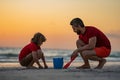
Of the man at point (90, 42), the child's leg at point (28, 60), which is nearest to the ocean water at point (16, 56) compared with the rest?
the child's leg at point (28, 60)

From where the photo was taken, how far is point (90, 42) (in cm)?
886

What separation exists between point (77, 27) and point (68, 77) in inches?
82.3

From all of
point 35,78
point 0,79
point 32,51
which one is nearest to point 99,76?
point 35,78

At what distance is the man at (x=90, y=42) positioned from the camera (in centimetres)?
888

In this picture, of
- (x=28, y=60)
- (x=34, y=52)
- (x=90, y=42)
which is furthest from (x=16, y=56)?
(x=90, y=42)

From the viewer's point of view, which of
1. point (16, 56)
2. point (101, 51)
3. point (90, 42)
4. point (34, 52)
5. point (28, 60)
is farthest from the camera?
point (16, 56)

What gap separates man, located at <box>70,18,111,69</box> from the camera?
8.88m

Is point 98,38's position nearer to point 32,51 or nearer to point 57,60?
point 57,60

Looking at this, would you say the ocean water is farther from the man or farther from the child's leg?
the man

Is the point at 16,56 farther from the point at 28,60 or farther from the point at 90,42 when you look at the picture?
the point at 90,42

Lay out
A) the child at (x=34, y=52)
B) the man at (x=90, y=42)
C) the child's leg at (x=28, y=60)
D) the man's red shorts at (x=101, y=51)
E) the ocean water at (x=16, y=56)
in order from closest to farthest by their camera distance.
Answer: the man at (x=90, y=42)
the man's red shorts at (x=101, y=51)
the child at (x=34, y=52)
the child's leg at (x=28, y=60)
the ocean water at (x=16, y=56)

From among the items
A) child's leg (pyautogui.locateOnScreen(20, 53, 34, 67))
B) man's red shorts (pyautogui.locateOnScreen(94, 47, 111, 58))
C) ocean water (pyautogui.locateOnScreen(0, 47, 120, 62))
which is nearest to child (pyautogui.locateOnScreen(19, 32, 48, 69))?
child's leg (pyautogui.locateOnScreen(20, 53, 34, 67))

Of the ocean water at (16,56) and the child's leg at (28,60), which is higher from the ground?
the child's leg at (28,60)

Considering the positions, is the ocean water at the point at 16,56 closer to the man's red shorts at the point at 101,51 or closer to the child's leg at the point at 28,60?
the child's leg at the point at 28,60
